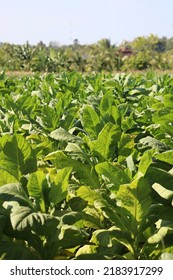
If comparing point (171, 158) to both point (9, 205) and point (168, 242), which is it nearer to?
point (168, 242)

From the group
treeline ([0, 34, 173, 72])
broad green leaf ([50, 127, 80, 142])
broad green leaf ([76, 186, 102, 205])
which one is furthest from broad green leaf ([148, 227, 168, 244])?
treeline ([0, 34, 173, 72])

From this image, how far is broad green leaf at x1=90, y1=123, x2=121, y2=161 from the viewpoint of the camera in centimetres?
239

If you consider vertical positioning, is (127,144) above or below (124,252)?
above

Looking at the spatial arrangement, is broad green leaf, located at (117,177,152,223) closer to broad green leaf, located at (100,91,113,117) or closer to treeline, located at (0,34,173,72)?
broad green leaf, located at (100,91,113,117)

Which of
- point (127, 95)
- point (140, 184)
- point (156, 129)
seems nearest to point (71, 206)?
point (140, 184)

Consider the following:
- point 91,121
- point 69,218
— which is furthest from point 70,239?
point 91,121

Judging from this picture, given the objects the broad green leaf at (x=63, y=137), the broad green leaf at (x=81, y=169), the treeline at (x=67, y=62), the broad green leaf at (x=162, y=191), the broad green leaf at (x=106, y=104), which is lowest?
the treeline at (x=67, y=62)

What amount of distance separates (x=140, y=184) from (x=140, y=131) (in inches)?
60.7

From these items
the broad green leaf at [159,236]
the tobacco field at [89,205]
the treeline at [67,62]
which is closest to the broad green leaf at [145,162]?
the tobacco field at [89,205]

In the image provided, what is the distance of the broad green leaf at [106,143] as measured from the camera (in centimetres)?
239

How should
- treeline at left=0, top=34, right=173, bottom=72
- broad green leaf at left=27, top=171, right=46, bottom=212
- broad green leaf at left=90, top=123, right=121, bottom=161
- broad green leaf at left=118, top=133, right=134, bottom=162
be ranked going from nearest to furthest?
broad green leaf at left=27, top=171, right=46, bottom=212, broad green leaf at left=90, top=123, right=121, bottom=161, broad green leaf at left=118, top=133, right=134, bottom=162, treeline at left=0, top=34, right=173, bottom=72

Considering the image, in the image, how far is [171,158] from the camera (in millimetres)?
2137

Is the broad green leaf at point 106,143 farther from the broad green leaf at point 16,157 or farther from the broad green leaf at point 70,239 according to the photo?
the broad green leaf at point 70,239

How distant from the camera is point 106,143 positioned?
2.44m
